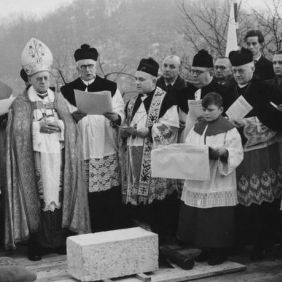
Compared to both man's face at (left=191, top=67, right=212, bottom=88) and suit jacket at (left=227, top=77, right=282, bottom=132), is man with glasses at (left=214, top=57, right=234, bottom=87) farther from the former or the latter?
suit jacket at (left=227, top=77, right=282, bottom=132)

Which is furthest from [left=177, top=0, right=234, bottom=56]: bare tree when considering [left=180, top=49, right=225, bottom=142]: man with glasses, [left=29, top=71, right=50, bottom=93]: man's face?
[left=29, top=71, right=50, bottom=93]: man's face

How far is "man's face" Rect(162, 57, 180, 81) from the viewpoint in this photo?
759cm

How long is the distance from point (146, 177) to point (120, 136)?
64 centimetres

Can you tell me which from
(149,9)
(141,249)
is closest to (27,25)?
(149,9)

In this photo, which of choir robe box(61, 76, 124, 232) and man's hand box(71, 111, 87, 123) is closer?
man's hand box(71, 111, 87, 123)

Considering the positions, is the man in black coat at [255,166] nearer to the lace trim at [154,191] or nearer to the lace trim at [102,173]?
the lace trim at [154,191]

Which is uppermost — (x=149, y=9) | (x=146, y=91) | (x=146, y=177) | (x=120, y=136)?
(x=149, y=9)

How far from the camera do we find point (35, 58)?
6.80m

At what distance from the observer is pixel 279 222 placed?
21.7 feet

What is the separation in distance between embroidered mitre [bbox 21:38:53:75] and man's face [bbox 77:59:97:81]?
587 mm

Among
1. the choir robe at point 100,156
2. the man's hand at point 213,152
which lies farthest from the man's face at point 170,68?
the man's hand at point 213,152

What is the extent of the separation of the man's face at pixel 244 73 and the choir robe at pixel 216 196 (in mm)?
567

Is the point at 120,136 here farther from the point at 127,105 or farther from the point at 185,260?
the point at 185,260

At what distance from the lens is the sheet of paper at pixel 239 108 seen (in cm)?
620
